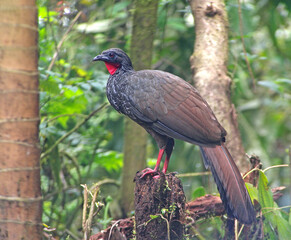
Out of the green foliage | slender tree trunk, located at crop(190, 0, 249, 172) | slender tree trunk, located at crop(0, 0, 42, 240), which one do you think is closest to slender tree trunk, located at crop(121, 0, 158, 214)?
slender tree trunk, located at crop(190, 0, 249, 172)

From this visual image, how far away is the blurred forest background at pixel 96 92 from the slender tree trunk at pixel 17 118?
2.12m

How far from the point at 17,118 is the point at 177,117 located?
1686 mm

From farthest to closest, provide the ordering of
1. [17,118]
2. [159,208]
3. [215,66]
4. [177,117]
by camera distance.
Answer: [215,66]
[177,117]
[159,208]
[17,118]

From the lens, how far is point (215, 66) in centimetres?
431

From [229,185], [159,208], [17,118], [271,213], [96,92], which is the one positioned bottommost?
[271,213]

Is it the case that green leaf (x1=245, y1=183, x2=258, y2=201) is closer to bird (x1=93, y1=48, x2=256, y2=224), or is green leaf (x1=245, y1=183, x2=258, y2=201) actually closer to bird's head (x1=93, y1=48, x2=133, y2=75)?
bird (x1=93, y1=48, x2=256, y2=224)

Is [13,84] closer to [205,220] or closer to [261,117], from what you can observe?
[205,220]

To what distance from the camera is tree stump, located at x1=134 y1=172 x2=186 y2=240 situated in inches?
121

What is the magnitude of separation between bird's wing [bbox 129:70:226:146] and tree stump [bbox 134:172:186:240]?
471 millimetres

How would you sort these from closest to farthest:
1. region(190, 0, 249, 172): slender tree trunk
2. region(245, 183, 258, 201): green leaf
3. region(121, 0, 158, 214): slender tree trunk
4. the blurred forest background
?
region(245, 183, 258, 201): green leaf < region(190, 0, 249, 172): slender tree trunk < region(121, 0, 158, 214): slender tree trunk < the blurred forest background

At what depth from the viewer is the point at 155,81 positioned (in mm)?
3705

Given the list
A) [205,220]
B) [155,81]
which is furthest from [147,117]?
[205,220]

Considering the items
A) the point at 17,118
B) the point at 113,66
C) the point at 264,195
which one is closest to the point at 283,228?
the point at 264,195

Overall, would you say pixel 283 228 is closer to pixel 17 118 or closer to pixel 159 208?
pixel 159 208
